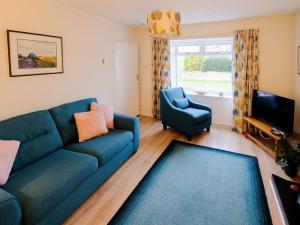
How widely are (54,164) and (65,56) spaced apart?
1.79m

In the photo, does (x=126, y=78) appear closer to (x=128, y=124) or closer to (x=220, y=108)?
(x=128, y=124)

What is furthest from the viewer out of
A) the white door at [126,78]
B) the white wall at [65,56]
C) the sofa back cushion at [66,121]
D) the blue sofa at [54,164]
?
the white door at [126,78]

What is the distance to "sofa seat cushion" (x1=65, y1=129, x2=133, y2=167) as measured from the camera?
249 cm

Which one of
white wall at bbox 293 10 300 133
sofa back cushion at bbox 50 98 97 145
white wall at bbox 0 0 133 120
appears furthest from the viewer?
white wall at bbox 293 10 300 133

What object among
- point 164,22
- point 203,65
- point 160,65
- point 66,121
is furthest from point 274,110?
point 66,121

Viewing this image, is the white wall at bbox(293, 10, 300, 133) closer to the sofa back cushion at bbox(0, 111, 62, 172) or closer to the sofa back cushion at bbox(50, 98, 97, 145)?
the sofa back cushion at bbox(50, 98, 97, 145)

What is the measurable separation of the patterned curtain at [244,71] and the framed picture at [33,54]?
3.27m

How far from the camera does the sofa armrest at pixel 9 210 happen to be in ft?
4.72

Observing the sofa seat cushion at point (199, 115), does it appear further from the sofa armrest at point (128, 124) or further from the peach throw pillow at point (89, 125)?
the peach throw pillow at point (89, 125)

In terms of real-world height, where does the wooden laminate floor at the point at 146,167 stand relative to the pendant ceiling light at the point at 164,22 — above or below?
below

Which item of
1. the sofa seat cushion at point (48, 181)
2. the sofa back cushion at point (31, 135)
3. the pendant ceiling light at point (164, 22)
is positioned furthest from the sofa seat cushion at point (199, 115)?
the sofa back cushion at point (31, 135)

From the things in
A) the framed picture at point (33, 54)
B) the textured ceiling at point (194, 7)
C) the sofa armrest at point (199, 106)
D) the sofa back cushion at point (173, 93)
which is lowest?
the sofa armrest at point (199, 106)

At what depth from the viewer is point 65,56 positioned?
10.7 ft

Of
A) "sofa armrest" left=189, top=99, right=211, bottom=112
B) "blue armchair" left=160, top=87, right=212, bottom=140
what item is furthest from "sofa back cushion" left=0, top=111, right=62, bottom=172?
"sofa armrest" left=189, top=99, right=211, bottom=112
